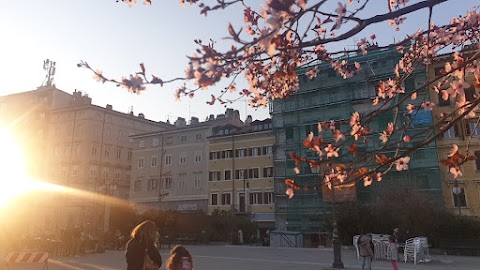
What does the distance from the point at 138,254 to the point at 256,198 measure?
127ft

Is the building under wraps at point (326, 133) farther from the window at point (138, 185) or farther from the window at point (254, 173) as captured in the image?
the window at point (138, 185)

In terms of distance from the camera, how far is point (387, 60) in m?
39.2

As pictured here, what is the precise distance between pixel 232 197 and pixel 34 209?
3425cm

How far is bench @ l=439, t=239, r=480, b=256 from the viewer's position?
23859 millimetres

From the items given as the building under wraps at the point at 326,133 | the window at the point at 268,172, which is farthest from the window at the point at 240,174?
the building under wraps at the point at 326,133

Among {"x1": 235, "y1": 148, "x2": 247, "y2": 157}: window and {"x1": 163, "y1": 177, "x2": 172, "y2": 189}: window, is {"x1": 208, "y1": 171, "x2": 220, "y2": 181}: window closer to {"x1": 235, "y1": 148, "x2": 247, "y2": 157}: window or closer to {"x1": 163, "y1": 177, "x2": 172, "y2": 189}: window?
{"x1": 235, "y1": 148, "x2": 247, "y2": 157}: window

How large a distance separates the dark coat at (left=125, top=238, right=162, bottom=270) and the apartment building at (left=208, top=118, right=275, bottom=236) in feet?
122

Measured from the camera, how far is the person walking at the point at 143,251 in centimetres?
596

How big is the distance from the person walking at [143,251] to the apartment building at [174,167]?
4197cm

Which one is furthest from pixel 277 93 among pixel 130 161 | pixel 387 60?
pixel 130 161

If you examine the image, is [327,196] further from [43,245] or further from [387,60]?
[43,245]

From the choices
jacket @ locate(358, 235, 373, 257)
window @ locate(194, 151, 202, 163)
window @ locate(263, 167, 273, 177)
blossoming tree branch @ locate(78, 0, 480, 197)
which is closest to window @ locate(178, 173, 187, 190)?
window @ locate(194, 151, 202, 163)

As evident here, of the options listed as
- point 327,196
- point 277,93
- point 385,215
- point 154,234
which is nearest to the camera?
point 154,234

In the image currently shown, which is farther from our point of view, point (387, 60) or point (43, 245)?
point (387, 60)
